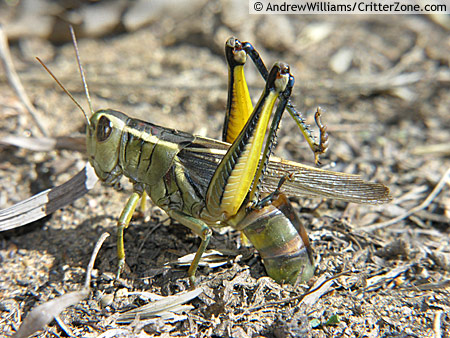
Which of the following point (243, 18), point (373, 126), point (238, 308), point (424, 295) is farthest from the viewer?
point (243, 18)

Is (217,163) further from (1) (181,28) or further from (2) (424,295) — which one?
(1) (181,28)

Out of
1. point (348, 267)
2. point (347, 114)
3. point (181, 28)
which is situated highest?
point (181, 28)

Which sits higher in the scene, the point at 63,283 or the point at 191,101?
the point at 191,101

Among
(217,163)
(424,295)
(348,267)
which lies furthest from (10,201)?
(424,295)

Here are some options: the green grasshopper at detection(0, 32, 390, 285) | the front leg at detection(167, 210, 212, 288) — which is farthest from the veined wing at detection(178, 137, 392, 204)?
the front leg at detection(167, 210, 212, 288)

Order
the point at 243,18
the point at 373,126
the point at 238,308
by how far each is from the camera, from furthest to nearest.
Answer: the point at 243,18 < the point at 373,126 < the point at 238,308

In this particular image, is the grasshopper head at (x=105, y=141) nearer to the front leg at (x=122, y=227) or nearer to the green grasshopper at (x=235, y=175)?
the green grasshopper at (x=235, y=175)
